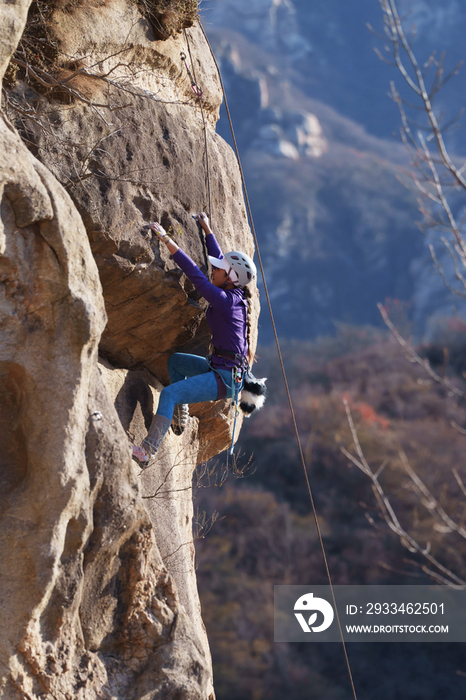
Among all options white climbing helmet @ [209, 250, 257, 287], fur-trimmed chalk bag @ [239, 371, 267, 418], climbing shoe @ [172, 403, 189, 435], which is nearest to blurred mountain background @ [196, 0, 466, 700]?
fur-trimmed chalk bag @ [239, 371, 267, 418]

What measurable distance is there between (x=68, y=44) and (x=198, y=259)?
2188mm

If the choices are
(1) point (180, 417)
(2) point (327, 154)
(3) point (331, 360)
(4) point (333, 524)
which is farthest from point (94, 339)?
(2) point (327, 154)

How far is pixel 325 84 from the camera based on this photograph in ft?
314

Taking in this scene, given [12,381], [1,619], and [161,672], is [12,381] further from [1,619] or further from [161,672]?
[161,672]

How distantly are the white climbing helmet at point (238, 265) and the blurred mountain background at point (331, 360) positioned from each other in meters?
0.96

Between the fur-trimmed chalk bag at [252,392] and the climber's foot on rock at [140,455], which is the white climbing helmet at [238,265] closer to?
the fur-trimmed chalk bag at [252,392]

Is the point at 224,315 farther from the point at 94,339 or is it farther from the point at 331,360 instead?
the point at 331,360

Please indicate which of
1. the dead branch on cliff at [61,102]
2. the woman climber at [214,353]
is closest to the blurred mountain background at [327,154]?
the woman climber at [214,353]

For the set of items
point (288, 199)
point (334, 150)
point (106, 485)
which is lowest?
point (106, 485)

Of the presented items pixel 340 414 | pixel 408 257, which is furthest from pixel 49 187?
pixel 408 257

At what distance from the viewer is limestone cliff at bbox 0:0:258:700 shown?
4.38m

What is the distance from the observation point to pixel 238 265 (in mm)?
6457

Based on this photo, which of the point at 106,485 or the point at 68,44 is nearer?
the point at 106,485

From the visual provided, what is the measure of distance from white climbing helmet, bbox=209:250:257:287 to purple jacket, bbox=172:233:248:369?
141 mm
